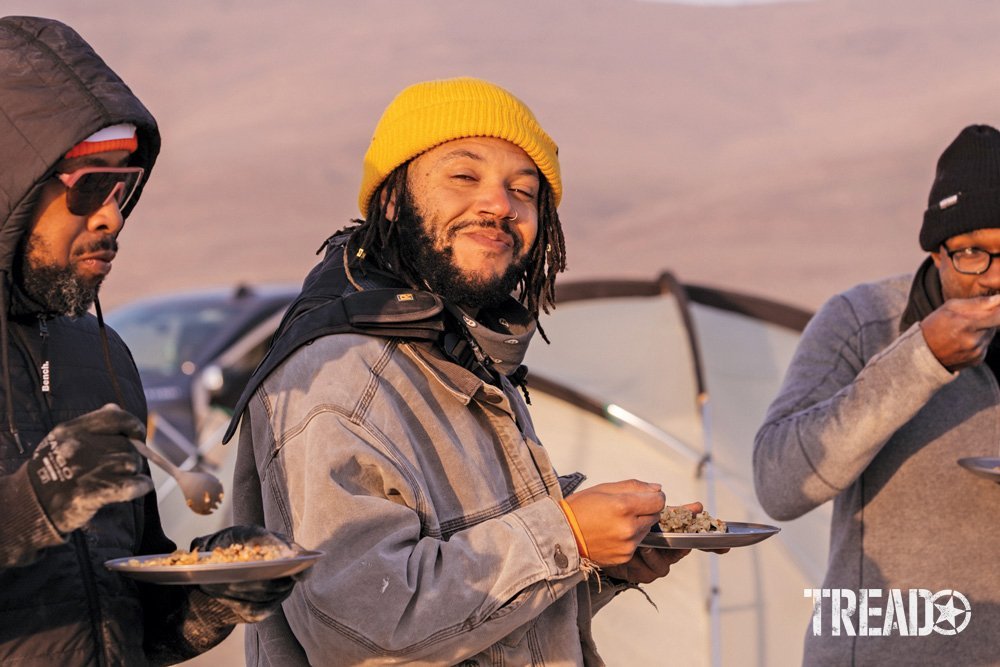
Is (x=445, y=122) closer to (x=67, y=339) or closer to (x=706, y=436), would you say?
(x=67, y=339)

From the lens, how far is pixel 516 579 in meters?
2.46

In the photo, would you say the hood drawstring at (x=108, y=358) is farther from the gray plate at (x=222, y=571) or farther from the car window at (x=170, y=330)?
the car window at (x=170, y=330)

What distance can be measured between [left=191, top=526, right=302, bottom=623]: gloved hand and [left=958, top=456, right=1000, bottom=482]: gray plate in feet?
5.41

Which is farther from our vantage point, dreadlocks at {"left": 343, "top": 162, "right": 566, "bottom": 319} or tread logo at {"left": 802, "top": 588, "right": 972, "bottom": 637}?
tread logo at {"left": 802, "top": 588, "right": 972, "bottom": 637}

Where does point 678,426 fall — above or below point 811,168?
below

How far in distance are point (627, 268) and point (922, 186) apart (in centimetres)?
798

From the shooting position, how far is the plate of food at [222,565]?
2.06m

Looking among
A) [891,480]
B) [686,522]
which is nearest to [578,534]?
[686,522]

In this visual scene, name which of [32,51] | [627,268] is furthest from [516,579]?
[627,268]

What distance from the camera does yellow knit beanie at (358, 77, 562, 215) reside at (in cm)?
288

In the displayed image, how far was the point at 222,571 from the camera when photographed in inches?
81.0

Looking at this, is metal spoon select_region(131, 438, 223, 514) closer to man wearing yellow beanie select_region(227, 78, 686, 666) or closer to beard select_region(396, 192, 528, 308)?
man wearing yellow beanie select_region(227, 78, 686, 666)

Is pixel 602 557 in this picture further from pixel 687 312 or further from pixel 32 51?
pixel 687 312

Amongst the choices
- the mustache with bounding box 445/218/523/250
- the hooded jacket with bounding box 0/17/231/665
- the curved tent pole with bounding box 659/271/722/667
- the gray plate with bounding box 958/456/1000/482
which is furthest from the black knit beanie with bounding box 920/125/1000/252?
the curved tent pole with bounding box 659/271/722/667
